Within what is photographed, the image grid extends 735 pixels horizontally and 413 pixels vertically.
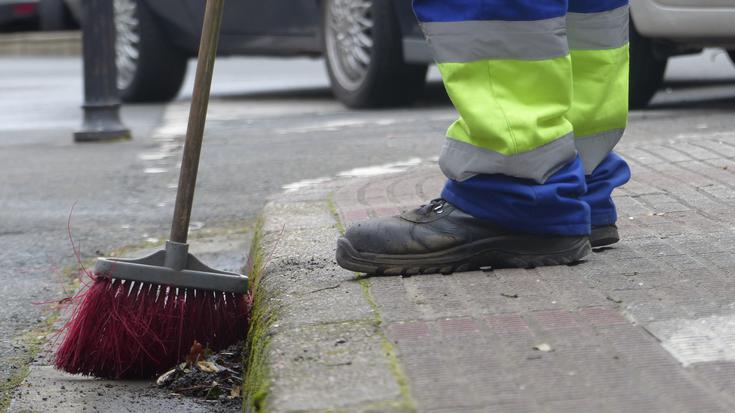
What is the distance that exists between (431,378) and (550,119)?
881 mm

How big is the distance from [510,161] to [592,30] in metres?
0.48

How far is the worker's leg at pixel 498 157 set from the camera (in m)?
2.62

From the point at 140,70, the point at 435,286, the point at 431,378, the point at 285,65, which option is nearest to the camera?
the point at 431,378

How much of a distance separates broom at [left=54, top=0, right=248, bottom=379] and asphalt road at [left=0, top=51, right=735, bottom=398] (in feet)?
0.61

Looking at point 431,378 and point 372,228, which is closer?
point 431,378

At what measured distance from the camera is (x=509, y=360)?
2.01 metres

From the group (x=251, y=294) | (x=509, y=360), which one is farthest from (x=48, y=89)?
(x=509, y=360)

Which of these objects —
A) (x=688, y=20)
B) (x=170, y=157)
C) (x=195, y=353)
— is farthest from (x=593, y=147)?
(x=170, y=157)

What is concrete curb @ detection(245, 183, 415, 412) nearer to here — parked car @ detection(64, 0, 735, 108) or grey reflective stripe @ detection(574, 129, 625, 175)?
grey reflective stripe @ detection(574, 129, 625, 175)

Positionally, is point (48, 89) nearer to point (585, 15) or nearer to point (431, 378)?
point (585, 15)

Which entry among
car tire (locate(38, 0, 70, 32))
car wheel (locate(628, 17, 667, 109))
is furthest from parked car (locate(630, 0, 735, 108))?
car tire (locate(38, 0, 70, 32))

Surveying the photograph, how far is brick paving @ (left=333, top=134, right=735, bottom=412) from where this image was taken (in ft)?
6.07

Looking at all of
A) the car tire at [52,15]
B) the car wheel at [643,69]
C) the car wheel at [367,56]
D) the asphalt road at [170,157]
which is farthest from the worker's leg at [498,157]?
the car tire at [52,15]

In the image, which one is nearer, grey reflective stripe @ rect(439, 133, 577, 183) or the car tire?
grey reflective stripe @ rect(439, 133, 577, 183)
